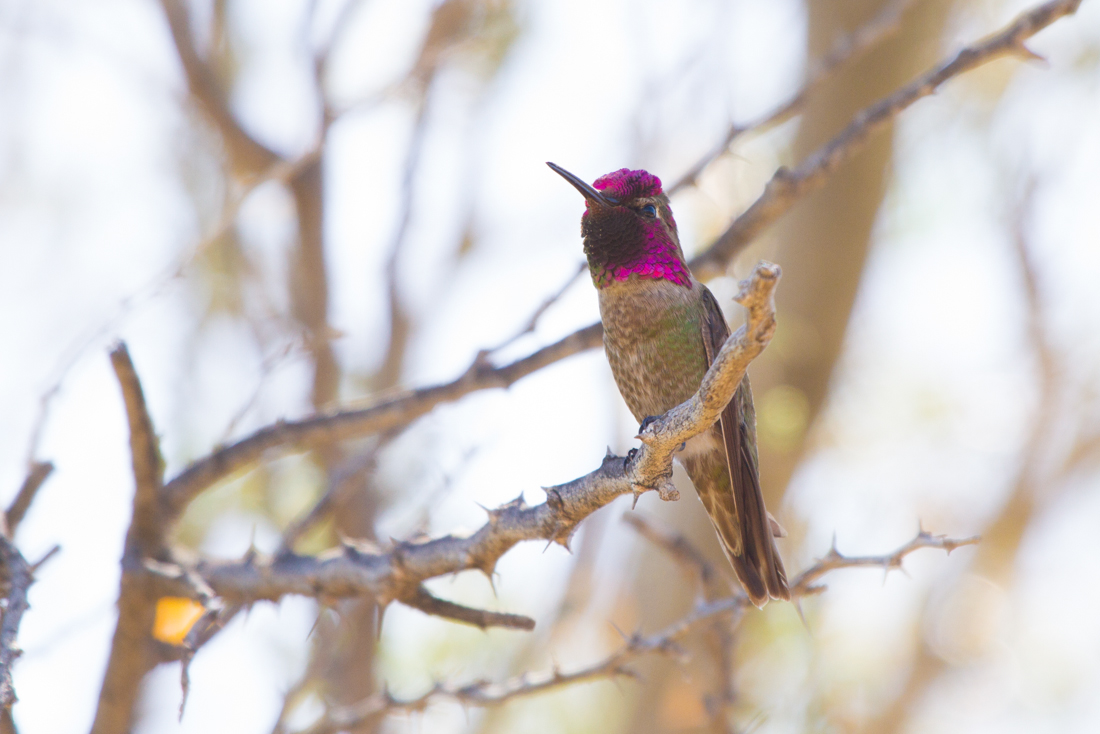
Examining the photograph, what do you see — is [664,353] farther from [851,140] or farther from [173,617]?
[173,617]

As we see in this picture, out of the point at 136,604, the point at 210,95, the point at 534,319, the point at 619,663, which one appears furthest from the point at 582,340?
the point at 210,95

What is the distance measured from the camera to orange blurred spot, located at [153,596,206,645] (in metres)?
3.27

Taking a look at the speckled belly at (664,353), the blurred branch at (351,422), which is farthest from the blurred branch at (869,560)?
the blurred branch at (351,422)

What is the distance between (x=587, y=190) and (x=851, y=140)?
1142 millimetres

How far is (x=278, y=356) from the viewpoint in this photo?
3.52m

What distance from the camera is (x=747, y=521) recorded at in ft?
10.8

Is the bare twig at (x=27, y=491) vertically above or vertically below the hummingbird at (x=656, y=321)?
below

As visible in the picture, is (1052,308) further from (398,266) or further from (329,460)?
(329,460)

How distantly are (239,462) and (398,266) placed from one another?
3.43 metres

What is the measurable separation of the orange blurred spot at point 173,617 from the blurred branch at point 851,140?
2501mm

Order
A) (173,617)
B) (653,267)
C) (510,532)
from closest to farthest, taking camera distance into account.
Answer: (510,532), (173,617), (653,267)

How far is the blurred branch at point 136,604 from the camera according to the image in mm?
3176

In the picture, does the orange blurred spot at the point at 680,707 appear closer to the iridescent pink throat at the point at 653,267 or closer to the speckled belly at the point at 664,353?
the speckled belly at the point at 664,353

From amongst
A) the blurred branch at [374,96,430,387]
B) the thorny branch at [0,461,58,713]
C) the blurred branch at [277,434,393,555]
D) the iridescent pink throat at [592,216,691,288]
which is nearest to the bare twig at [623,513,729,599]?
the iridescent pink throat at [592,216,691,288]
